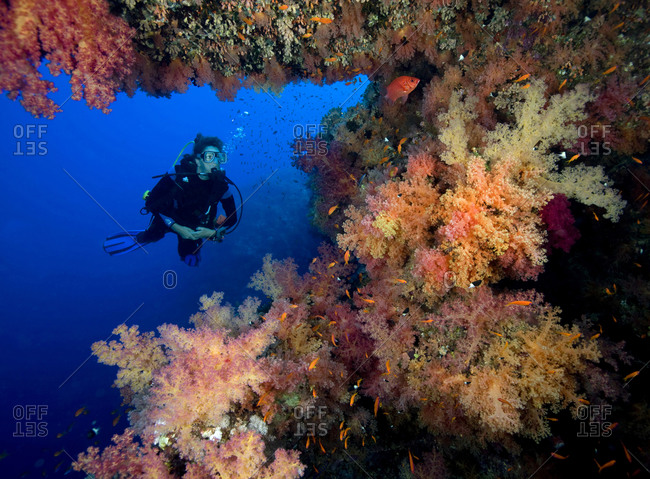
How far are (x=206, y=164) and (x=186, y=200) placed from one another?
1.15m

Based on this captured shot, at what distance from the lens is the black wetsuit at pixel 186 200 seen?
7383 mm

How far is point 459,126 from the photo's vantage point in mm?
3764

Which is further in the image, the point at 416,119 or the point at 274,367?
the point at 416,119

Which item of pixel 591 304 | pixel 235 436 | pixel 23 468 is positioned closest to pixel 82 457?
pixel 235 436

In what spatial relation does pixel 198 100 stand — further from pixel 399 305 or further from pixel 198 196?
pixel 399 305

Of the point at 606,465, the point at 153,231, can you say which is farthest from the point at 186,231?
the point at 606,465

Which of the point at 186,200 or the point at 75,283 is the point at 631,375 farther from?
the point at 75,283

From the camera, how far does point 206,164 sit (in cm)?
759

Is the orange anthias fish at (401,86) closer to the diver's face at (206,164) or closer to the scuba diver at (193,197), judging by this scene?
the scuba diver at (193,197)

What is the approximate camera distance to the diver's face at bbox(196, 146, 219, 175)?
24.6 ft

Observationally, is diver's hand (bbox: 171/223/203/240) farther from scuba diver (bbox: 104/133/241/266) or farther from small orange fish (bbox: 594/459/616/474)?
small orange fish (bbox: 594/459/616/474)

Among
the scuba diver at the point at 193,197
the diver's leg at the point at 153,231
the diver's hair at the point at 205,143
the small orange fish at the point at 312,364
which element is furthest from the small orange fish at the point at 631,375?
the diver's leg at the point at 153,231

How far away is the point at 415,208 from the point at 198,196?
20.3 feet

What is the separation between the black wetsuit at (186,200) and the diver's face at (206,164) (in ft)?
0.50
